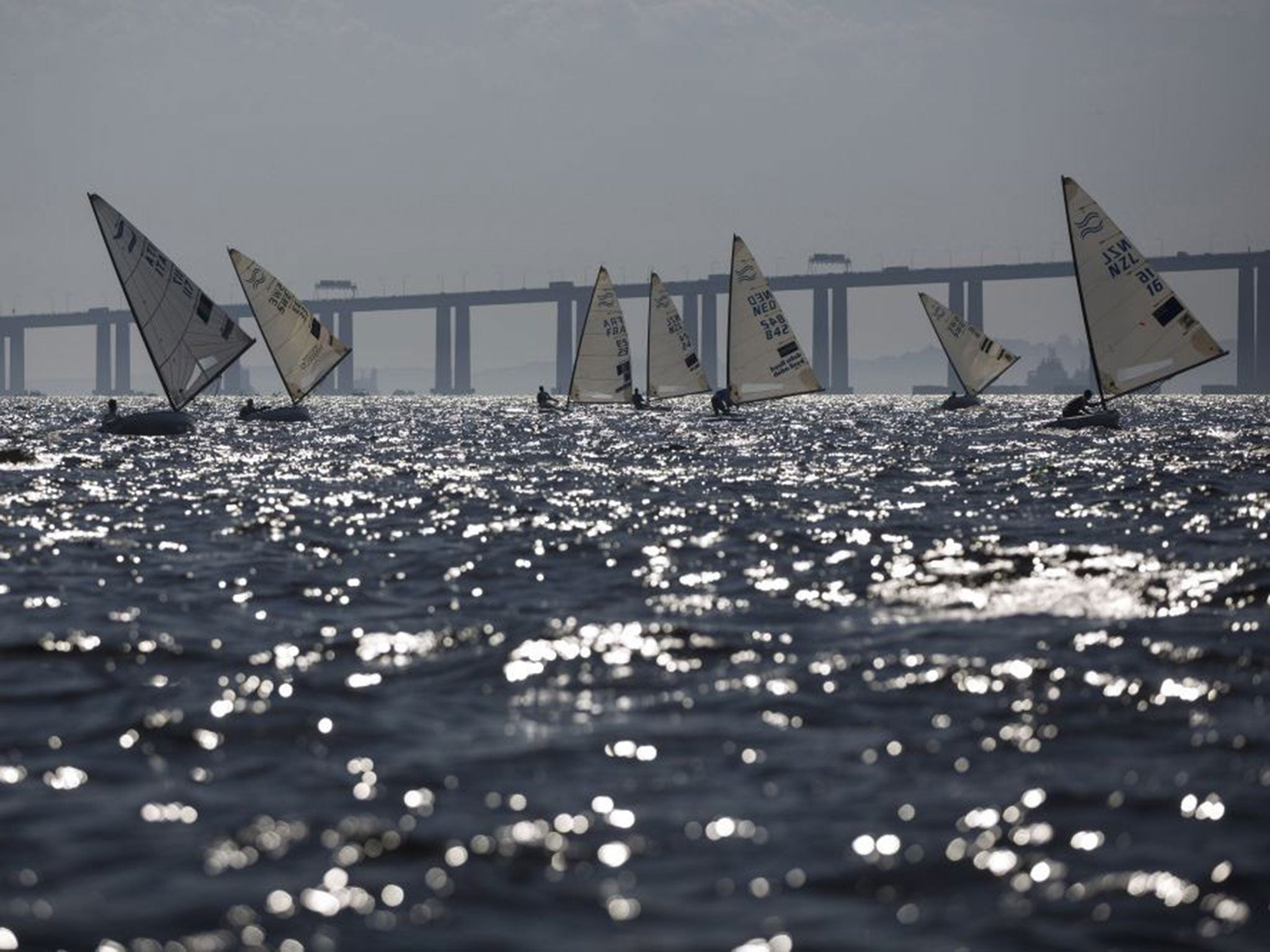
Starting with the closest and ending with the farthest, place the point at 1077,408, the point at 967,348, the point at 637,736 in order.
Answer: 1. the point at 637,736
2. the point at 1077,408
3. the point at 967,348

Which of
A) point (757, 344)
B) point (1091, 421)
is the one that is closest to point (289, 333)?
point (757, 344)

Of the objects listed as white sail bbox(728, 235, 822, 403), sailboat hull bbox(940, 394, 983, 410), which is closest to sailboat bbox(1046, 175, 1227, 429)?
white sail bbox(728, 235, 822, 403)

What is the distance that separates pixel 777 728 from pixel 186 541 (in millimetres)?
12656

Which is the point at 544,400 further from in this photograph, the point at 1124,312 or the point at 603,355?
the point at 1124,312

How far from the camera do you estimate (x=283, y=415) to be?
67.4 metres

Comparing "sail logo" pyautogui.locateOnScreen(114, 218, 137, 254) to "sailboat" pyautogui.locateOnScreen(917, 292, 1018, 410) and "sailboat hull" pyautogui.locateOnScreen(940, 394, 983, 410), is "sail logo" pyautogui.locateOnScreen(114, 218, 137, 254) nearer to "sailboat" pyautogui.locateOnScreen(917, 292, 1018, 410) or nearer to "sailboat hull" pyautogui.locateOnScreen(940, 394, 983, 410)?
"sailboat" pyautogui.locateOnScreen(917, 292, 1018, 410)

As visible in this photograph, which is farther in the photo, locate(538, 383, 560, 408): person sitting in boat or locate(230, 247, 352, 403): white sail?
locate(538, 383, 560, 408): person sitting in boat

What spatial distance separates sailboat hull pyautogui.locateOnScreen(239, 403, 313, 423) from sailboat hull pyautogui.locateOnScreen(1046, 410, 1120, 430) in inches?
1177

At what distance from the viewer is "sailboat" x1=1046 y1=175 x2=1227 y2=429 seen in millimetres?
44219

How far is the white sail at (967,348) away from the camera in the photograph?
3233 inches

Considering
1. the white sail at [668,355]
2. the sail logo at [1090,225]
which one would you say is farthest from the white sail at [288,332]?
the sail logo at [1090,225]

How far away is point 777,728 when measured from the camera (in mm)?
9531

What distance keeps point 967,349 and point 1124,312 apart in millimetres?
39072

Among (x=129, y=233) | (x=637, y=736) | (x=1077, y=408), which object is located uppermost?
(x=129, y=233)
